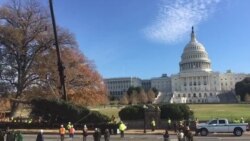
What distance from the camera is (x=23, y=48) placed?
6019 centimetres

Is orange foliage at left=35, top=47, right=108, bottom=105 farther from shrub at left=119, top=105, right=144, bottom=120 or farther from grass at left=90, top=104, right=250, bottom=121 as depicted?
grass at left=90, top=104, right=250, bottom=121

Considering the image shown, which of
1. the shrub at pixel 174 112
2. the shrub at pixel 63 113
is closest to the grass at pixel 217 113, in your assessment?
the shrub at pixel 174 112

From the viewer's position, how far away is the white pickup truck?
43.5 m

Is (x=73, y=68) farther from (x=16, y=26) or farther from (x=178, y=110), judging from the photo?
(x=178, y=110)

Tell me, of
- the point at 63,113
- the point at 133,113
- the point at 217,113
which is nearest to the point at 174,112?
the point at 133,113

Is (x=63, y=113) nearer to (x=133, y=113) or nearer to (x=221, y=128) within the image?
(x=133, y=113)

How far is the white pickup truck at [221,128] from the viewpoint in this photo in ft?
143

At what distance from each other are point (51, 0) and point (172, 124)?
744 inches

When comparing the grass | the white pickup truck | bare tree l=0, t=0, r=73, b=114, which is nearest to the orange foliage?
bare tree l=0, t=0, r=73, b=114

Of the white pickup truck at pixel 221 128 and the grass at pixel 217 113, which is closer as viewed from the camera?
the white pickup truck at pixel 221 128

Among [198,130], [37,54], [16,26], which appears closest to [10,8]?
[16,26]

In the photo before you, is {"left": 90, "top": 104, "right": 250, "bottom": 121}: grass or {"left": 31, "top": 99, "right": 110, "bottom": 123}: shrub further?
{"left": 90, "top": 104, "right": 250, "bottom": 121}: grass

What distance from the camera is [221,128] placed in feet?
145

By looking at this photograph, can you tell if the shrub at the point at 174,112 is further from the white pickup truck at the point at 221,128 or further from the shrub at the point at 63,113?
the white pickup truck at the point at 221,128
